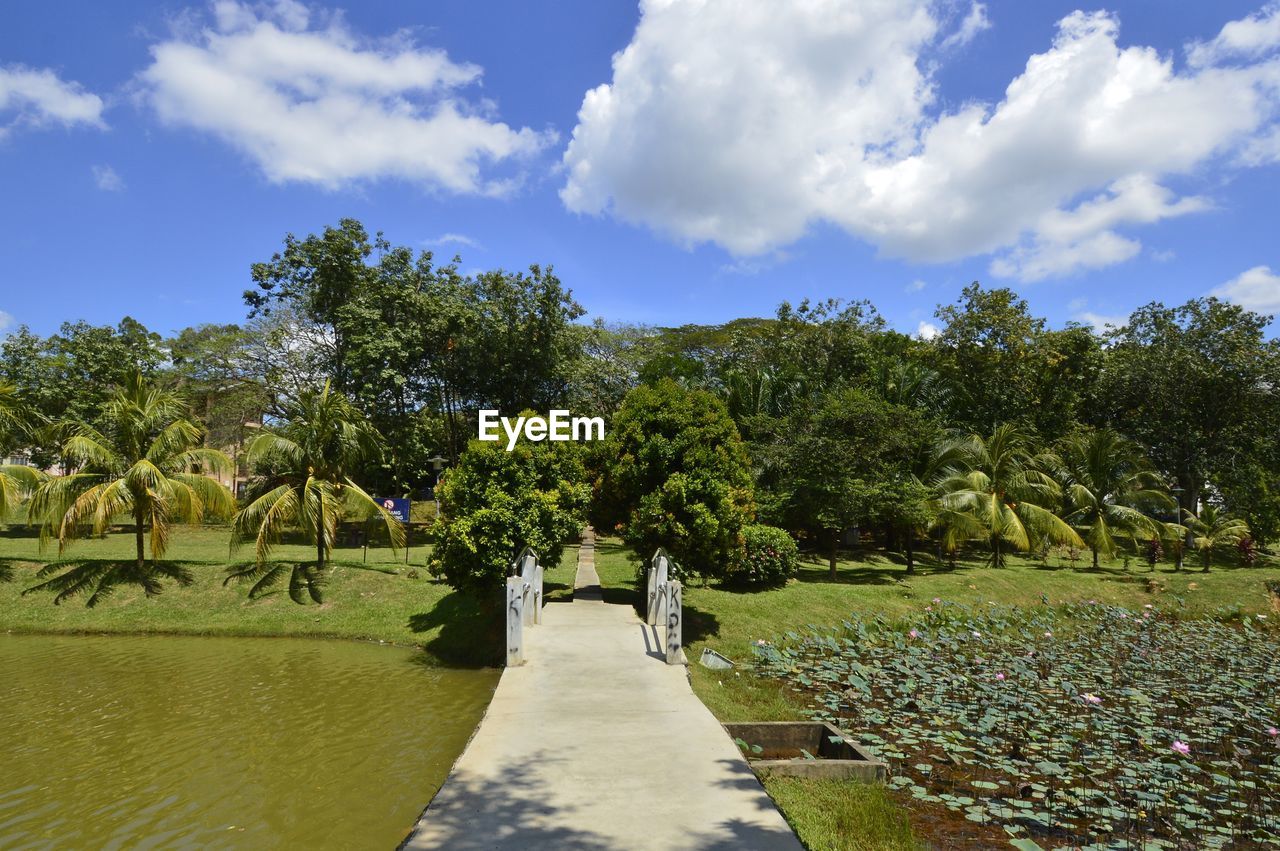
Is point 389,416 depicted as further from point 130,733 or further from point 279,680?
point 130,733

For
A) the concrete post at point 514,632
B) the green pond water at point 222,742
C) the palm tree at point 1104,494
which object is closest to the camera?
the green pond water at point 222,742

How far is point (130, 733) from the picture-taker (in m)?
9.33

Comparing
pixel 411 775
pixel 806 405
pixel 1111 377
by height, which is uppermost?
pixel 1111 377

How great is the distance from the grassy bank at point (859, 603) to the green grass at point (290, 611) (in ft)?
12.7

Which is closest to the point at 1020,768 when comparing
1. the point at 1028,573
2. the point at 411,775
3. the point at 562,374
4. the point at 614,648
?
the point at 614,648

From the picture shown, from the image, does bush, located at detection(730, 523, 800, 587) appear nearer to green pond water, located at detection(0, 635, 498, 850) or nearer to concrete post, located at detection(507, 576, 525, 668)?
green pond water, located at detection(0, 635, 498, 850)

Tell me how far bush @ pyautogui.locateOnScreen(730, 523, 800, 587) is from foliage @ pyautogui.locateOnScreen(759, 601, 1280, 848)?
2.46 m

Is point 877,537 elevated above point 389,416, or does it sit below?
below

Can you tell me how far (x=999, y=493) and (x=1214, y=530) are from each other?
783cm

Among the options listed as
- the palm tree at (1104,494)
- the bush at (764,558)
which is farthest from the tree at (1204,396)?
the bush at (764,558)

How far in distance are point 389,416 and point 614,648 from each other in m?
21.0

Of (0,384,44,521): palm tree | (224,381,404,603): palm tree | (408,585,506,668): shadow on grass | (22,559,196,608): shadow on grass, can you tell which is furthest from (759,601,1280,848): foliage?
(0,384,44,521): palm tree

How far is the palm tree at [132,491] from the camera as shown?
1662 cm

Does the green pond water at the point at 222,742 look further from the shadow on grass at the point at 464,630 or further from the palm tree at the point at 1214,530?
the palm tree at the point at 1214,530
